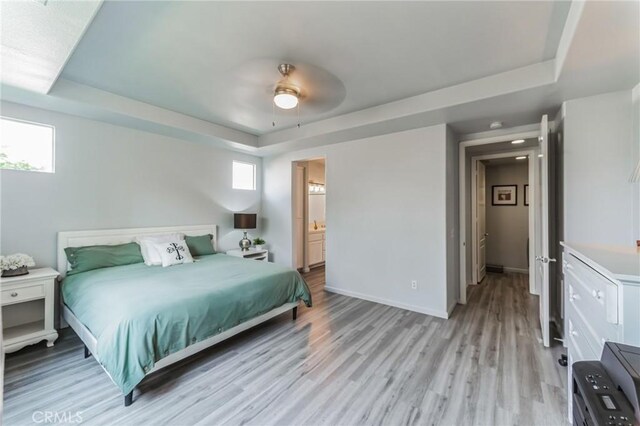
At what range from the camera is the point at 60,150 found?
3.05 m

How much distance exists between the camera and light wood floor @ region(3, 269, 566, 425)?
1.79 meters

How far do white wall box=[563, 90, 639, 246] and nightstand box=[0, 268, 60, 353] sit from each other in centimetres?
506

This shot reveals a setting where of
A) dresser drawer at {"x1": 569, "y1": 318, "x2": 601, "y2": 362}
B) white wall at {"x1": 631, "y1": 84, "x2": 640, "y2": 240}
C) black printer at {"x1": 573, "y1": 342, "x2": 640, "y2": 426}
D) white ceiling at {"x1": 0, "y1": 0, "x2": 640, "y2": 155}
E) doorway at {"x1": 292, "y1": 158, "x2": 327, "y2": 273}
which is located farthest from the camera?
doorway at {"x1": 292, "y1": 158, "x2": 327, "y2": 273}

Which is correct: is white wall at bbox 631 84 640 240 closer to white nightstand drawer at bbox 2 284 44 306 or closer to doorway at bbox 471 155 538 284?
doorway at bbox 471 155 538 284

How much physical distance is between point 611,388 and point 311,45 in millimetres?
2478

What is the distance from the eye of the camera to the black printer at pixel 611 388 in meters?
0.80

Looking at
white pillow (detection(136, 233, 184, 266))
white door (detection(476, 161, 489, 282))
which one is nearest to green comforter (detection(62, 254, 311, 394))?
white pillow (detection(136, 233, 184, 266))

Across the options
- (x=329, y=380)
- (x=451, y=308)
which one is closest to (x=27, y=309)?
(x=329, y=380)

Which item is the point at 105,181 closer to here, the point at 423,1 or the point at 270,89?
the point at 270,89

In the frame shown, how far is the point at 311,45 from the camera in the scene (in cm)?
210

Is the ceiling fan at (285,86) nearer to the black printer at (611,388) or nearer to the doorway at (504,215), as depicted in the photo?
the black printer at (611,388)

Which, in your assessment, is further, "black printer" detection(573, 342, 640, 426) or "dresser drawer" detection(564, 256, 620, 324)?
"dresser drawer" detection(564, 256, 620, 324)

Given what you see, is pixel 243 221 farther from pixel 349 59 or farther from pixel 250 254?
pixel 349 59

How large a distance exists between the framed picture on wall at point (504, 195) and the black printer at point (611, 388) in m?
5.54
